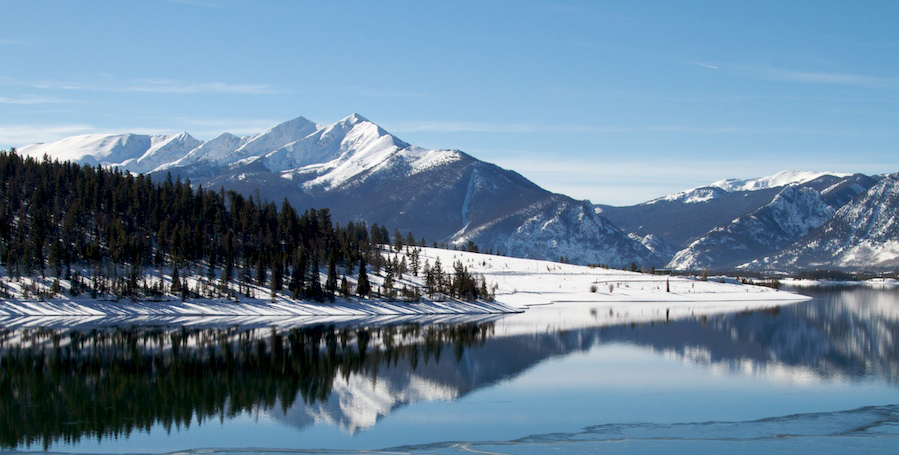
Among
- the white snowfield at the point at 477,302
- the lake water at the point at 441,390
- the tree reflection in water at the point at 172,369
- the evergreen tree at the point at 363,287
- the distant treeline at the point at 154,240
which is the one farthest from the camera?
the evergreen tree at the point at 363,287

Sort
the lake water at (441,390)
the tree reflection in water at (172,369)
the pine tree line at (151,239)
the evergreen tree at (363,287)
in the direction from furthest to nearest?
the evergreen tree at (363,287) < the pine tree line at (151,239) < the tree reflection in water at (172,369) < the lake water at (441,390)

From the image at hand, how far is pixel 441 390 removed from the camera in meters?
56.3

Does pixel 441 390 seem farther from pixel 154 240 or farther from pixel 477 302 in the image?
pixel 154 240

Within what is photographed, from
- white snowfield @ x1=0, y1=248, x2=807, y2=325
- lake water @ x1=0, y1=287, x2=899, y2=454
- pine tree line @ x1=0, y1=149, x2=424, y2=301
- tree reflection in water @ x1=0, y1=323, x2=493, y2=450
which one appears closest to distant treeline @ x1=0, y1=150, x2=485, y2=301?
pine tree line @ x1=0, y1=149, x2=424, y2=301

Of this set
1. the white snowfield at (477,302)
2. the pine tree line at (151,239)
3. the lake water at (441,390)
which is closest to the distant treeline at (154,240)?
the pine tree line at (151,239)

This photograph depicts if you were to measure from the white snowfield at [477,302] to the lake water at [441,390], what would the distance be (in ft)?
56.7

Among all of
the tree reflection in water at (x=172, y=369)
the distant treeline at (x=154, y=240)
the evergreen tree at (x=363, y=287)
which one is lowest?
the tree reflection in water at (x=172, y=369)

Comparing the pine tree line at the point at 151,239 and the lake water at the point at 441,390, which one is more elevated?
the pine tree line at the point at 151,239

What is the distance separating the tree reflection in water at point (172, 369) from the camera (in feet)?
153

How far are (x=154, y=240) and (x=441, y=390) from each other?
4135 inches

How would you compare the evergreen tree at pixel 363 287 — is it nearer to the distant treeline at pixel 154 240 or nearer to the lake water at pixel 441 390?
the distant treeline at pixel 154 240

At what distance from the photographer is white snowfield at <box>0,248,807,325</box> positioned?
115m

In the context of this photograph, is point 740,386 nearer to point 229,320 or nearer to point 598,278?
point 229,320

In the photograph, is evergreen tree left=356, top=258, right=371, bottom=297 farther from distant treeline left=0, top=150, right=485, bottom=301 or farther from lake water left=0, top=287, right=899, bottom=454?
lake water left=0, top=287, right=899, bottom=454
